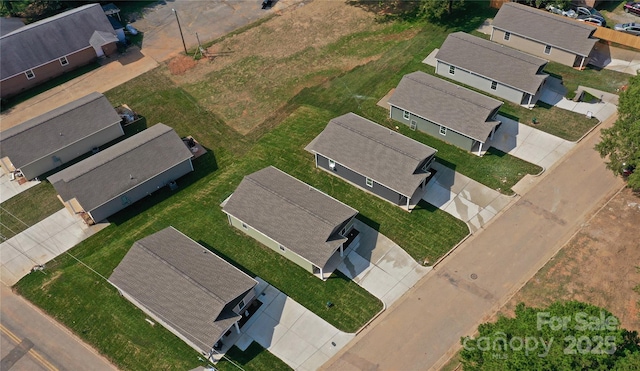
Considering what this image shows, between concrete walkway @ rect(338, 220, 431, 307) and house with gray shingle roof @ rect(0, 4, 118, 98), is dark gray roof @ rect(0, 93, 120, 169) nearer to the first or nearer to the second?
house with gray shingle roof @ rect(0, 4, 118, 98)

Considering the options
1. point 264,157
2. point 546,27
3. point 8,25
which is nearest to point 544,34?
point 546,27

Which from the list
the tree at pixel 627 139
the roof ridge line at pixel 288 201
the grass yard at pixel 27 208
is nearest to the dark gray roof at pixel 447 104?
the tree at pixel 627 139

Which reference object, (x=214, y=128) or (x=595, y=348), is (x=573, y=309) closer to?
(x=595, y=348)

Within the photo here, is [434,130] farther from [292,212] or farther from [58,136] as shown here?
[58,136]

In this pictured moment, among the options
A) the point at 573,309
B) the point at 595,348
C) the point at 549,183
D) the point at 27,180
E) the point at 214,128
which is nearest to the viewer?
the point at 595,348

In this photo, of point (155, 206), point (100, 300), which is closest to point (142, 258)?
point (100, 300)

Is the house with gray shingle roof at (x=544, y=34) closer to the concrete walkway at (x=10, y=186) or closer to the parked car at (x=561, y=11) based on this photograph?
the parked car at (x=561, y=11)

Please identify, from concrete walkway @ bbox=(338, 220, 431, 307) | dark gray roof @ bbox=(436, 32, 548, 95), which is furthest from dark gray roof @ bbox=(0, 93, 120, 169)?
dark gray roof @ bbox=(436, 32, 548, 95)
